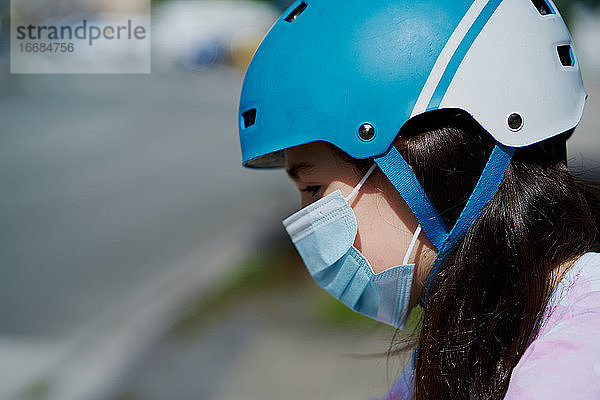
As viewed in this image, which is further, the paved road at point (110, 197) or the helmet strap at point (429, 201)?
the paved road at point (110, 197)

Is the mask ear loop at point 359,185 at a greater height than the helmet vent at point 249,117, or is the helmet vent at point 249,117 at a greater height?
the helmet vent at point 249,117

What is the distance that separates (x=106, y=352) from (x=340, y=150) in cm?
301

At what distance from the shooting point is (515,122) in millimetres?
1533

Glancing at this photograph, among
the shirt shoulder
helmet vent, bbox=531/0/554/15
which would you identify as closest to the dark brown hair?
the shirt shoulder

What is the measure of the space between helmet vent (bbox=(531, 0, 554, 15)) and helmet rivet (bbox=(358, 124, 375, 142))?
575 mm

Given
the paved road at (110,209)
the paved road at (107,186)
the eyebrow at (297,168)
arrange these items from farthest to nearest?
the paved road at (107,186), the paved road at (110,209), the eyebrow at (297,168)

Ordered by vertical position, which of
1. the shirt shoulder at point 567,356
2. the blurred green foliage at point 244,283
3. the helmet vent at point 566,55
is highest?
the helmet vent at point 566,55

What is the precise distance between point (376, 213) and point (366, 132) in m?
0.22

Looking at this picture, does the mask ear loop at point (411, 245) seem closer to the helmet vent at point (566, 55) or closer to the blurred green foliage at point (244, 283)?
the helmet vent at point (566, 55)

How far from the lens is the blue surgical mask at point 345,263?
1.70m

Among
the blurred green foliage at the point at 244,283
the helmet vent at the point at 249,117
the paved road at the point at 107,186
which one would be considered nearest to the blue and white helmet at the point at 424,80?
the helmet vent at the point at 249,117

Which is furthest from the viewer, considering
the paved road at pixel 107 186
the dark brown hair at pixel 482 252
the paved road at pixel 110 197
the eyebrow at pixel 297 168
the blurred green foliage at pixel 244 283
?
the paved road at pixel 107 186

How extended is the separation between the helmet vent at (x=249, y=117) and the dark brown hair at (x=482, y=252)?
0.41 metres

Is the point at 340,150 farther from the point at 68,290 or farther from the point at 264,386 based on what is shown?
the point at 68,290
